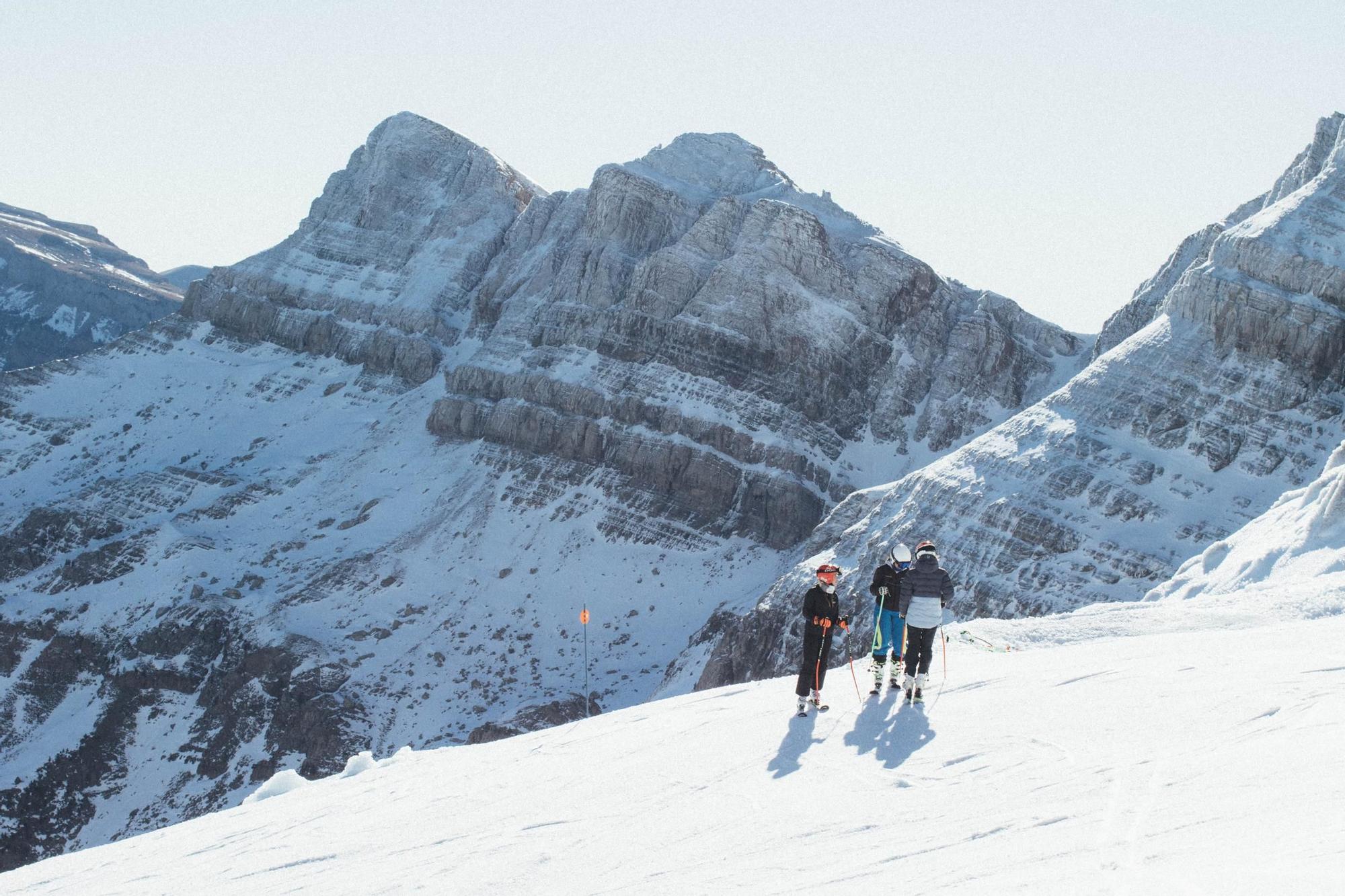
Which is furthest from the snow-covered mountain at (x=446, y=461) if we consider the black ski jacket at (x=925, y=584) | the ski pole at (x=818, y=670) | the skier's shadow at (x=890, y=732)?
the skier's shadow at (x=890, y=732)

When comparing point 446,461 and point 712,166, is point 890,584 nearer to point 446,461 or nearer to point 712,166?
point 446,461

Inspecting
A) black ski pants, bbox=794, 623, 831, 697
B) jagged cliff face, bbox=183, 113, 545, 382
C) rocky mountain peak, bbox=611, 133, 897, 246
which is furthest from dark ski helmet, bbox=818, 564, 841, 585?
jagged cliff face, bbox=183, 113, 545, 382

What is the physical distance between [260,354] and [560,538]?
44.7 metres

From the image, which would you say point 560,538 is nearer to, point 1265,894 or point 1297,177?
point 1297,177

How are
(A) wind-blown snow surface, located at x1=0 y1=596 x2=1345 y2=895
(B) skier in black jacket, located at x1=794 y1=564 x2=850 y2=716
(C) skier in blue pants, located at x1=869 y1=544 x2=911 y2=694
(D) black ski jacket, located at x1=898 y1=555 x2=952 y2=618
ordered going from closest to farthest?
1. (A) wind-blown snow surface, located at x1=0 y1=596 x2=1345 y2=895
2. (B) skier in black jacket, located at x1=794 y1=564 x2=850 y2=716
3. (D) black ski jacket, located at x1=898 y1=555 x2=952 y2=618
4. (C) skier in blue pants, located at x1=869 y1=544 x2=911 y2=694

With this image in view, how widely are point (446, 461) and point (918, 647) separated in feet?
253

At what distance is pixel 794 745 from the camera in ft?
53.0

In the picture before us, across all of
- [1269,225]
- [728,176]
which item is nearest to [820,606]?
[1269,225]

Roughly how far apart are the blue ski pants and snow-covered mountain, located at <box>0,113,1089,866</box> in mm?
47466

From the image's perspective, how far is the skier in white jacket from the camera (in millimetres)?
17484

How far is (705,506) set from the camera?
83312mm

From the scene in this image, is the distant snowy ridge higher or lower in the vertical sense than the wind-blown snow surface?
higher

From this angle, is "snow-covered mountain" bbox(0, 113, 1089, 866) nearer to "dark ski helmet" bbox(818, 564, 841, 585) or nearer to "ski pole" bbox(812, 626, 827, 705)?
"dark ski helmet" bbox(818, 564, 841, 585)

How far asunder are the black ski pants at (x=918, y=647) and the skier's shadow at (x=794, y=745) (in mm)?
1530
